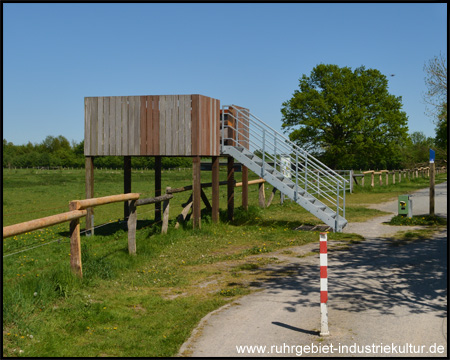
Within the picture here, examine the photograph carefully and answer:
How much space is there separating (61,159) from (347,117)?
95533 millimetres

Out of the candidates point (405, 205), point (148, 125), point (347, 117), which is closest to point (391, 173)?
point (347, 117)

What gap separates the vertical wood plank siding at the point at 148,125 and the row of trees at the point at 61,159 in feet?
276

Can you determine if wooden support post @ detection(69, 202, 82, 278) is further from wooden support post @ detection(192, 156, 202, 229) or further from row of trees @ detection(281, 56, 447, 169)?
row of trees @ detection(281, 56, 447, 169)

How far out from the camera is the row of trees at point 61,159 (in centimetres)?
10722

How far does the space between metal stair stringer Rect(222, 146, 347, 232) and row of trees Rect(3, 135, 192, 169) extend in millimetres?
83350

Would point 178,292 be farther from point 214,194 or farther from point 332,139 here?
point 332,139

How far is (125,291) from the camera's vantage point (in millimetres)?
9242

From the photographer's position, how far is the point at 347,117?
44188 mm

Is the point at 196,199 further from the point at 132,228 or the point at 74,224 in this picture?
the point at 74,224

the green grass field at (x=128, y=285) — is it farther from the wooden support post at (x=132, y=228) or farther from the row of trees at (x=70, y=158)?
the row of trees at (x=70, y=158)

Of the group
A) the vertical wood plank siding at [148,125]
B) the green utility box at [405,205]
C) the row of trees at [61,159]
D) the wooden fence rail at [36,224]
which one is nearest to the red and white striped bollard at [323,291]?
the wooden fence rail at [36,224]

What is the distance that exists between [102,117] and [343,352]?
1201 centimetres

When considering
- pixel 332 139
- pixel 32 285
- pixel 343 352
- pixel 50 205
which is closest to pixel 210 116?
pixel 32 285

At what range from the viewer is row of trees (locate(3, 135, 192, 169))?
352 feet
